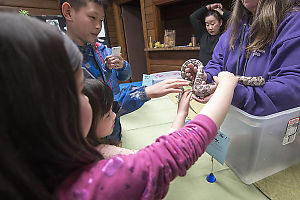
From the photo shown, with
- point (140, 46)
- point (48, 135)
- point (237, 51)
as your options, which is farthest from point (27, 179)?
point (140, 46)

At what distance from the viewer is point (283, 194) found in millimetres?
568

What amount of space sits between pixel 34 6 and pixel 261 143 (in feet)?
11.0

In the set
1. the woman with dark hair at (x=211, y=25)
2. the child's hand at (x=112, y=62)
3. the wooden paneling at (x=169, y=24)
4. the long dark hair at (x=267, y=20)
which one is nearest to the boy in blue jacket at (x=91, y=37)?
the child's hand at (x=112, y=62)

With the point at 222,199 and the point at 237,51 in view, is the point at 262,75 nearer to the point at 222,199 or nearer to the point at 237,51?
the point at 237,51

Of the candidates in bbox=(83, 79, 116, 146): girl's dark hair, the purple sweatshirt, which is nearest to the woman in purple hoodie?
the purple sweatshirt

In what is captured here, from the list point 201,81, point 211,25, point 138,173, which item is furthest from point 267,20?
point 211,25

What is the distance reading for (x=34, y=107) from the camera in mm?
225

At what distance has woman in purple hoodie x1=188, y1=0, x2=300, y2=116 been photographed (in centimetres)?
57

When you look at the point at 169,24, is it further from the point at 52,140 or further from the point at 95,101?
the point at 52,140

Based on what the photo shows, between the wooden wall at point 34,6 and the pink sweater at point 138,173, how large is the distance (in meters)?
3.07

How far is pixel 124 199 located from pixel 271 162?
624 millimetres

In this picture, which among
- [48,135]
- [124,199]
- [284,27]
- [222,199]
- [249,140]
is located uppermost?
[284,27]

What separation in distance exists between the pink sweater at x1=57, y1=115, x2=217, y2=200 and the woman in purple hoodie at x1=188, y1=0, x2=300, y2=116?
0.36m

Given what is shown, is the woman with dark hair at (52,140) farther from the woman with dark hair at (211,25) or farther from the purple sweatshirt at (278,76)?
the woman with dark hair at (211,25)
